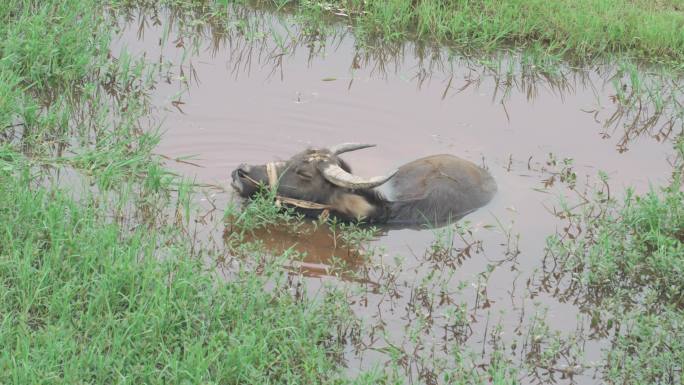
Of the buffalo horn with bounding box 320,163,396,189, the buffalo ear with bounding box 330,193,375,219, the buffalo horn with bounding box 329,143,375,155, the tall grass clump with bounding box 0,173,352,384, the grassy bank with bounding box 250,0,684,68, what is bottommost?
the buffalo ear with bounding box 330,193,375,219

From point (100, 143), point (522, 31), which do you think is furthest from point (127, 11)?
point (522, 31)

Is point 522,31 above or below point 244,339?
above

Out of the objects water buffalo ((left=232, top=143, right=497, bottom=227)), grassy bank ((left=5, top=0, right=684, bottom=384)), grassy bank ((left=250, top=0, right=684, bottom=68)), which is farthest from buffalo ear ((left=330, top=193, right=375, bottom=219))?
grassy bank ((left=250, top=0, right=684, bottom=68))

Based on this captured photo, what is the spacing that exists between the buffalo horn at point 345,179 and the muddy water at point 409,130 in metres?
0.33

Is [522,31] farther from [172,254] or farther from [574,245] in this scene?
[172,254]

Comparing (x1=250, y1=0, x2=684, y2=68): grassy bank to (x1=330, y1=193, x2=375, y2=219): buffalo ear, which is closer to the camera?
(x1=330, y1=193, x2=375, y2=219): buffalo ear

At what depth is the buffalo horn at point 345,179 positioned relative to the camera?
19.3 ft

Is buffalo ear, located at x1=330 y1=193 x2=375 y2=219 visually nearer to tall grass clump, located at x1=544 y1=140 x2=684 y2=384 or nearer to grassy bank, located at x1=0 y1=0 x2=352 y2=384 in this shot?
grassy bank, located at x1=0 y1=0 x2=352 y2=384

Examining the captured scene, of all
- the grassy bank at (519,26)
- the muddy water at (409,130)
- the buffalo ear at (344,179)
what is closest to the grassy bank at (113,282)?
the muddy water at (409,130)

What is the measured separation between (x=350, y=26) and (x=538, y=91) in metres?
1.60

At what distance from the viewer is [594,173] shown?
6.59 m

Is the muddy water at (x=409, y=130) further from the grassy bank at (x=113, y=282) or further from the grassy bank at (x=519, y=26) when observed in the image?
the grassy bank at (x=113, y=282)

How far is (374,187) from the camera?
6.02m

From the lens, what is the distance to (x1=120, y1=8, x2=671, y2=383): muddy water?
555 cm
